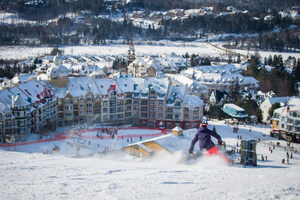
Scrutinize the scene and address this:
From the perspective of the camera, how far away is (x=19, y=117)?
40.7 meters

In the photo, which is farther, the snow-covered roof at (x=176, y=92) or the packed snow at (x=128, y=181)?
the snow-covered roof at (x=176, y=92)

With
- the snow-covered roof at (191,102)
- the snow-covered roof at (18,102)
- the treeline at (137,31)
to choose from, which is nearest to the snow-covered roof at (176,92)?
the snow-covered roof at (191,102)

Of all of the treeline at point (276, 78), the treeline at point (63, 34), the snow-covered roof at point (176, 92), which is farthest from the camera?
the treeline at point (63, 34)

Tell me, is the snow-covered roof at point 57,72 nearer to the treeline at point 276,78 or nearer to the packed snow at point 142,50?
the treeline at point 276,78

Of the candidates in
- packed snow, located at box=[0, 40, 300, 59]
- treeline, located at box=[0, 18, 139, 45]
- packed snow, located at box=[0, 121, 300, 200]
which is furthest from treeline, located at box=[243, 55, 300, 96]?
treeline, located at box=[0, 18, 139, 45]

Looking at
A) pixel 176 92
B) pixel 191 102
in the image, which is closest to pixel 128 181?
pixel 191 102

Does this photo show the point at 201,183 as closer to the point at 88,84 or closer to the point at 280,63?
the point at 88,84

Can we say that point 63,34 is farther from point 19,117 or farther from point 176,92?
point 19,117

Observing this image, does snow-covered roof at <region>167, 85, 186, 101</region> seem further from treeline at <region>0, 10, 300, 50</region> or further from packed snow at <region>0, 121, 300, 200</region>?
treeline at <region>0, 10, 300, 50</region>

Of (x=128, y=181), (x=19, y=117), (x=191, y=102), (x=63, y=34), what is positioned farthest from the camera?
(x=63, y=34)

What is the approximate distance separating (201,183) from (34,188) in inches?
353

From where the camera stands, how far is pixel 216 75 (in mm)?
82938

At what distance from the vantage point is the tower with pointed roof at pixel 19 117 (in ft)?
133

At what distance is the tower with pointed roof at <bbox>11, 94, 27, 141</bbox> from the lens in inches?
1597
